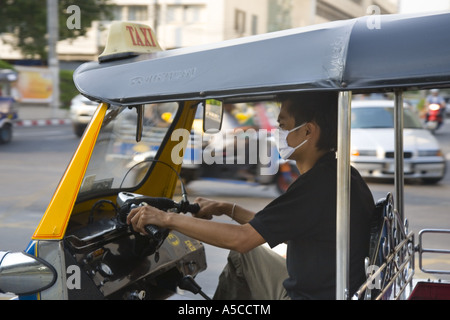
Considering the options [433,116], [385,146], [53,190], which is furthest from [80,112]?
[433,116]

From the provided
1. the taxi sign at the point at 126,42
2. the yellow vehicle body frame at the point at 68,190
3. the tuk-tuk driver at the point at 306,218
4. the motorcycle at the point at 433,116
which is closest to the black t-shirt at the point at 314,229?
the tuk-tuk driver at the point at 306,218

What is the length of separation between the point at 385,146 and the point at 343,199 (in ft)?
28.2

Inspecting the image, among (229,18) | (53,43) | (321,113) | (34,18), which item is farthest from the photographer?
(229,18)

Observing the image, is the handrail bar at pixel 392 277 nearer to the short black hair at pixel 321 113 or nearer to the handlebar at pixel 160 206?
the short black hair at pixel 321 113

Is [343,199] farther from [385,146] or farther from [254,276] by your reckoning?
[385,146]

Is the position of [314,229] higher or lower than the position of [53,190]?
higher

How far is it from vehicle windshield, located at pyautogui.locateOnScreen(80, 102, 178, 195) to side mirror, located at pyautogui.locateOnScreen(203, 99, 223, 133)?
0.20 m

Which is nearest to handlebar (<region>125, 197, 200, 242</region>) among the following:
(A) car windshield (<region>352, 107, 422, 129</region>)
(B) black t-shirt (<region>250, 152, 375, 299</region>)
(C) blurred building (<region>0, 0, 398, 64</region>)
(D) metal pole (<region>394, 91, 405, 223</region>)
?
(B) black t-shirt (<region>250, 152, 375, 299</region>)

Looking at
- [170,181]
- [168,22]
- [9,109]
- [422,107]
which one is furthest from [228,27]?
[170,181]

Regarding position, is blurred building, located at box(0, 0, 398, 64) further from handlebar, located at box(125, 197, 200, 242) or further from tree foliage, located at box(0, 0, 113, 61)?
handlebar, located at box(125, 197, 200, 242)

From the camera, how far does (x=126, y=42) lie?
8.07 ft

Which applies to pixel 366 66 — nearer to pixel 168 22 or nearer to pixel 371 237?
pixel 371 237

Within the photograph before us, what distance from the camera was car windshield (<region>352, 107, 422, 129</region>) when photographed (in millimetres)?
10656

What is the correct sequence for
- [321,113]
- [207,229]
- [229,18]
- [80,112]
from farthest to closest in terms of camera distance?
[229,18] < [80,112] < [321,113] < [207,229]
